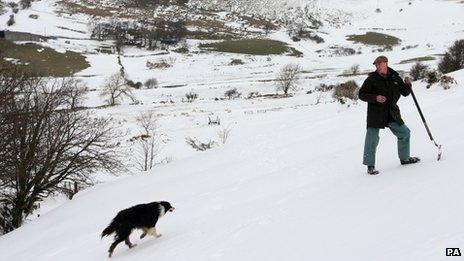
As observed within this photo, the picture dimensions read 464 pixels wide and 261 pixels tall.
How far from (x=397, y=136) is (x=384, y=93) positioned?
0.82 metres

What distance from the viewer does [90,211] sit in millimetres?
12930

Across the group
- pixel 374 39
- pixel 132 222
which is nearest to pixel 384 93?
pixel 132 222

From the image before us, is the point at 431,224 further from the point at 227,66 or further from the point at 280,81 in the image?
the point at 227,66

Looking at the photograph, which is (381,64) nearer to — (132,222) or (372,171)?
(372,171)

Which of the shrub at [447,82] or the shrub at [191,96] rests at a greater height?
the shrub at [447,82]

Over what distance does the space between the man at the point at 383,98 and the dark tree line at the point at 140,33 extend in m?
113

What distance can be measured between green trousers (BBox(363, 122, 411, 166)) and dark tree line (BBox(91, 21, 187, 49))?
369 feet

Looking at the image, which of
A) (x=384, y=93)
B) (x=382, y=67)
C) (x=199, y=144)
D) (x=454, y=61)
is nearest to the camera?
(x=382, y=67)

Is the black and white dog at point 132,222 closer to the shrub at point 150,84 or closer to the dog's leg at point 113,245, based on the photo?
the dog's leg at point 113,245

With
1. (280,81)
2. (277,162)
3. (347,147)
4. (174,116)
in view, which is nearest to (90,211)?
(277,162)

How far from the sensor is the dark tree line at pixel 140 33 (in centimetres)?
12119

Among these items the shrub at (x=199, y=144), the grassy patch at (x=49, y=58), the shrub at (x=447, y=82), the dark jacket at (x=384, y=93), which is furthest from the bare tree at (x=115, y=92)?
the dark jacket at (x=384, y=93)

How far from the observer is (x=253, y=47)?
113 metres

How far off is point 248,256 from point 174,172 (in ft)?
31.1
